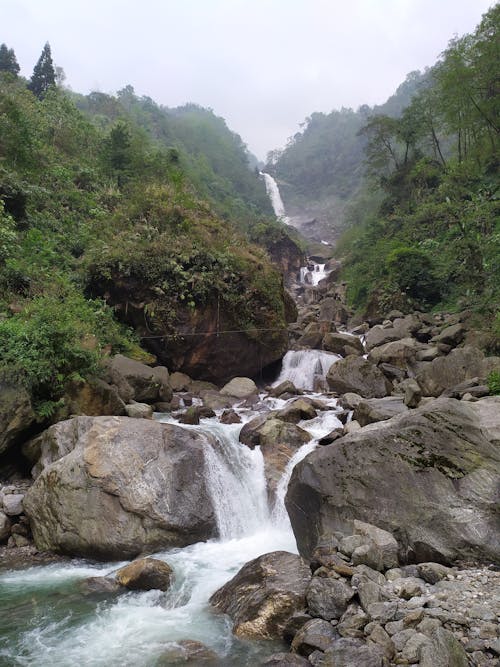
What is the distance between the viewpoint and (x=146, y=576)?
22.4 ft

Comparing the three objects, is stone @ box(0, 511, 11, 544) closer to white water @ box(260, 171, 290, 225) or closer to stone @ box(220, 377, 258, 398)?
stone @ box(220, 377, 258, 398)

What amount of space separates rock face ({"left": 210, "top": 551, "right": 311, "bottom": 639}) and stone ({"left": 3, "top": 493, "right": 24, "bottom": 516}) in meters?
4.25

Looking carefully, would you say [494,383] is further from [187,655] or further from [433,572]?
[187,655]

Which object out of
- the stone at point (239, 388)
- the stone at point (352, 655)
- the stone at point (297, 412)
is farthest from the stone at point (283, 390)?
the stone at point (352, 655)

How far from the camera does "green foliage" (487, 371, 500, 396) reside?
422 inches

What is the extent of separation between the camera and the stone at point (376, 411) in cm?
1071

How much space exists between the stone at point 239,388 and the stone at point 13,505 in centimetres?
765

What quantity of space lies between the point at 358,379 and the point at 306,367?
11.3 feet

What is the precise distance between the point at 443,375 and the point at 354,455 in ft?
21.0

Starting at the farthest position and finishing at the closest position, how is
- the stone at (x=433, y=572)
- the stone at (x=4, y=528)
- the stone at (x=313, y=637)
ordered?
1. the stone at (x=4, y=528)
2. the stone at (x=433, y=572)
3. the stone at (x=313, y=637)

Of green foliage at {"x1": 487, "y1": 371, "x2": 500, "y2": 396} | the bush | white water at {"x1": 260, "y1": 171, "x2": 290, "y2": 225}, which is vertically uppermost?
white water at {"x1": 260, "y1": 171, "x2": 290, "y2": 225}

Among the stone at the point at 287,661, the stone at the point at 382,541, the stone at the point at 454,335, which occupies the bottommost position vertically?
the stone at the point at 287,661

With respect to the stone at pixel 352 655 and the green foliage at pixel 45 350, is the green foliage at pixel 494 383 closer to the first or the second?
the stone at pixel 352 655

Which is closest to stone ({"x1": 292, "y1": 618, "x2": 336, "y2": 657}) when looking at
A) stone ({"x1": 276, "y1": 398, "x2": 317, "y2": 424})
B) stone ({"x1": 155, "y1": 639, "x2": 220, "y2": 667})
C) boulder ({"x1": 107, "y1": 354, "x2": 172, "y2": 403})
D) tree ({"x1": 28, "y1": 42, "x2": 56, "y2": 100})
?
stone ({"x1": 155, "y1": 639, "x2": 220, "y2": 667})
